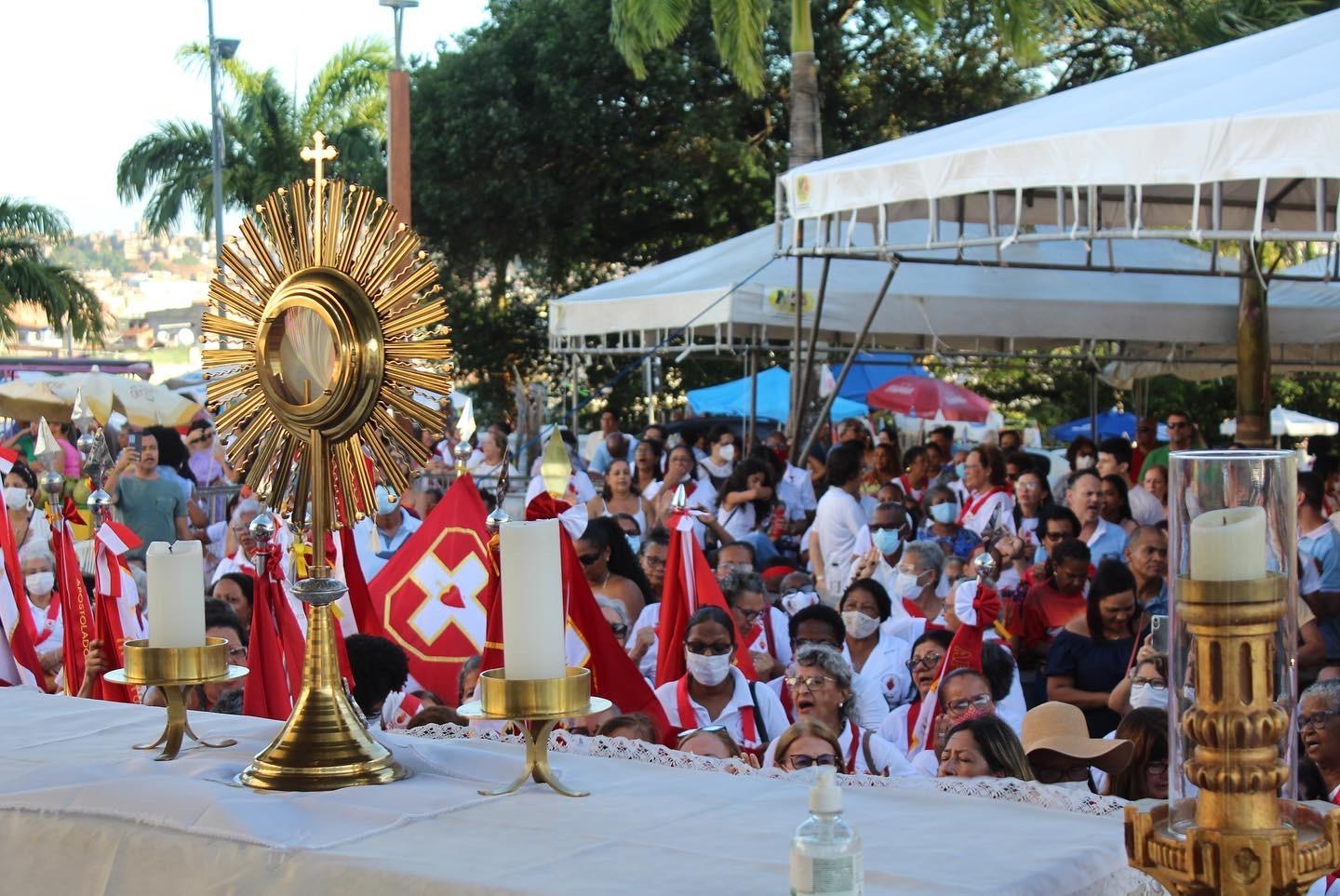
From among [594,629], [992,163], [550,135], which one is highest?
[550,135]

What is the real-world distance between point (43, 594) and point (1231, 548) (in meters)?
5.85

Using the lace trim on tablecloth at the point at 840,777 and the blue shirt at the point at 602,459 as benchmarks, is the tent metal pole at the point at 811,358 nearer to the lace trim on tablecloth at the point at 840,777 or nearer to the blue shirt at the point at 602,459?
the blue shirt at the point at 602,459

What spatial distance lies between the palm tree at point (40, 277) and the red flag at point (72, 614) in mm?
28046

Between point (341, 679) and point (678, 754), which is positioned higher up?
point (341, 679)

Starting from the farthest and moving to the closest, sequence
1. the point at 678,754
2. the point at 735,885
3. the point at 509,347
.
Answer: the point at 509,347, the point at 678,754, the point at 735,885

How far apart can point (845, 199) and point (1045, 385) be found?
28.0 m

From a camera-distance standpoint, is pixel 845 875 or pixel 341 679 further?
pixel 341 679

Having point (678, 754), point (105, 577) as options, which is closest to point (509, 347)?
point (105, 577)

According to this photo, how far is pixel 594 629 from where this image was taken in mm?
4055

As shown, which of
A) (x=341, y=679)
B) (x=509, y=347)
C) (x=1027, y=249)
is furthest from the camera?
(x=509, y=347)

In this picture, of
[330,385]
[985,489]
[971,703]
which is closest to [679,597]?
[971,703]

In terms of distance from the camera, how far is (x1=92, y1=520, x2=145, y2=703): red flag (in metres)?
3.69

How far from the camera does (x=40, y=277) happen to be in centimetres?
3081

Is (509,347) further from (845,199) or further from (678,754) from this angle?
(678,754)
